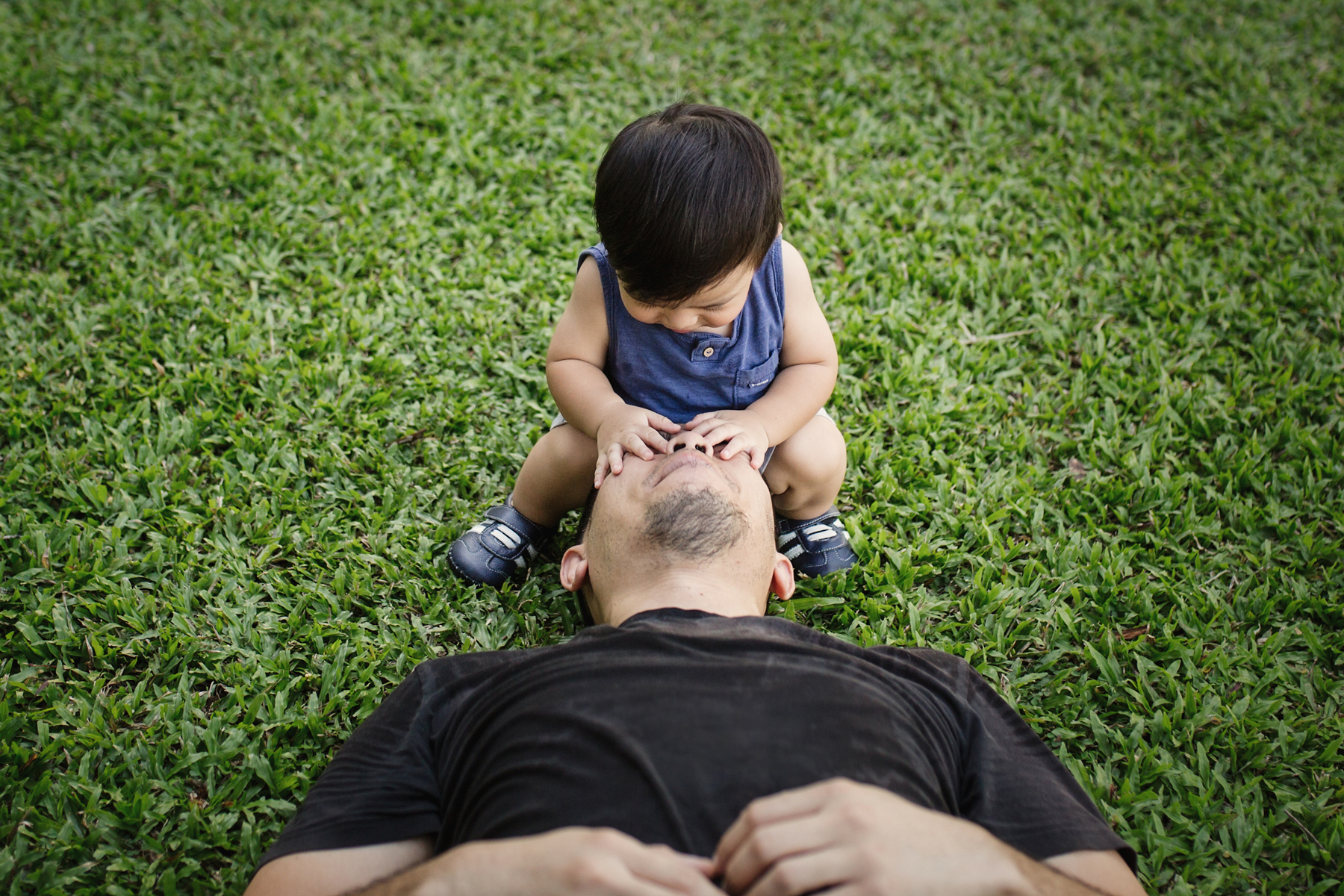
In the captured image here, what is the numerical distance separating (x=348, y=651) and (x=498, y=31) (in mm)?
4074

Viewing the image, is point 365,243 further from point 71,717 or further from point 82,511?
point 71,717

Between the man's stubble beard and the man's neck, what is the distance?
64mm

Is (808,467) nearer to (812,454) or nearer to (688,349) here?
(812,454)

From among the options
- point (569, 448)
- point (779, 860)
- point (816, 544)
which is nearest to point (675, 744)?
point (779, 860)

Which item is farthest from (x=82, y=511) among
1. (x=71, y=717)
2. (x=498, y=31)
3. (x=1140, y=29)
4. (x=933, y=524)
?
(x=1140, y=29)

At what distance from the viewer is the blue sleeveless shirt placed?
2662 mm

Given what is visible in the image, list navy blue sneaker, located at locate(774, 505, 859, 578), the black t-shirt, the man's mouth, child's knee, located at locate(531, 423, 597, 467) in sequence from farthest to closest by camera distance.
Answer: navy blue sneaker, located at locate(774, 505, 859, 578) < child's knee, located at locate(531, 423, 597, 467) < the man's mouth < the black t-shirt

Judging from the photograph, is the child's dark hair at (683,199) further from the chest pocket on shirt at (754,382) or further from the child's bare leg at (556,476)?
the child's bare leg at (556,476)

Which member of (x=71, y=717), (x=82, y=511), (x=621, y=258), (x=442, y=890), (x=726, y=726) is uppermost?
(x=621, y=258)

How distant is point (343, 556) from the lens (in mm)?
2977

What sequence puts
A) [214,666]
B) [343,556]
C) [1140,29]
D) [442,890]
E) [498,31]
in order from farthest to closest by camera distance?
[1140,29], [498,31], [343,556], [214,666], [442,890]

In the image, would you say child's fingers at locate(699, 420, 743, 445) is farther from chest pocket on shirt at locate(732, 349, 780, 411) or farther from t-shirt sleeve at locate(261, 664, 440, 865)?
t-shirt sleeve at locate(261, 664, 440, 865)

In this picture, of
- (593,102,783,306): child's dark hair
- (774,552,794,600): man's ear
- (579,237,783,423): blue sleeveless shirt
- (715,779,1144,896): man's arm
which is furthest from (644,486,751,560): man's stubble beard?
(715,779,1144,896): man's arm

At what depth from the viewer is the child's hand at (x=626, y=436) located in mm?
2490
